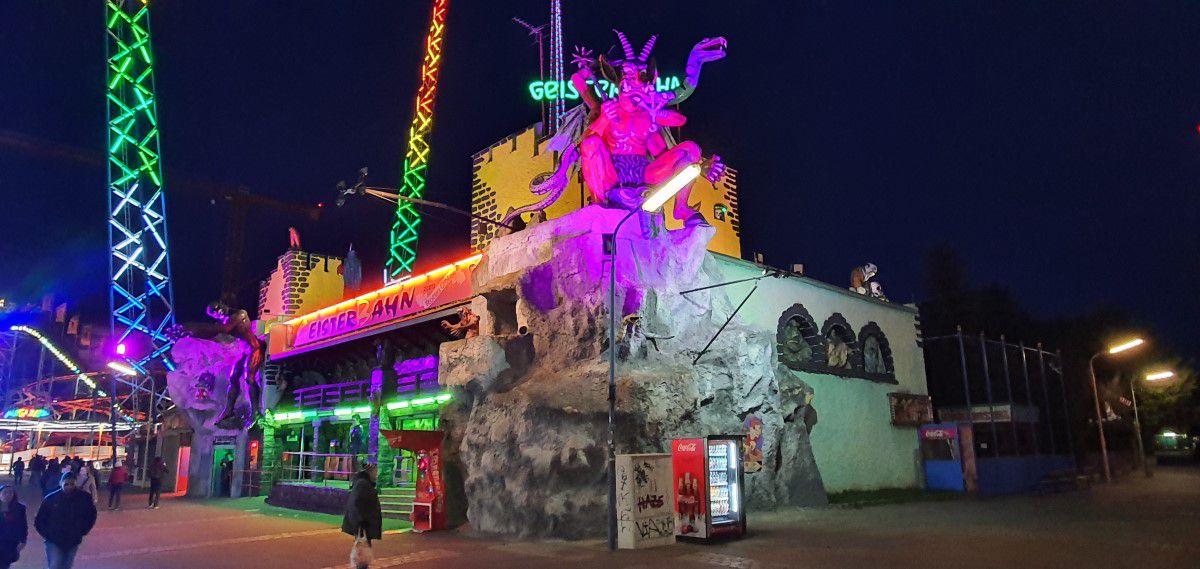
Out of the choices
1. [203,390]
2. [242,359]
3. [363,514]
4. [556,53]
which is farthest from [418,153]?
[363,514]

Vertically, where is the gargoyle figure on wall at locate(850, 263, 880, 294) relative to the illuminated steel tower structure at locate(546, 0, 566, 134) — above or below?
below

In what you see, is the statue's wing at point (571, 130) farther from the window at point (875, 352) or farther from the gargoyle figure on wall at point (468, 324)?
the window at point (875, 352)

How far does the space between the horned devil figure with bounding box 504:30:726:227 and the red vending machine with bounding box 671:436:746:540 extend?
6866 mm

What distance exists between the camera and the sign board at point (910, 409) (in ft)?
84.2

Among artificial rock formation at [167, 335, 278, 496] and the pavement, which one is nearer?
the pavement

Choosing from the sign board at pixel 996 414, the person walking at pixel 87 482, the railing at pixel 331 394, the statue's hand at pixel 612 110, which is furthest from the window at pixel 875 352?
the person walking at pixel 87 482

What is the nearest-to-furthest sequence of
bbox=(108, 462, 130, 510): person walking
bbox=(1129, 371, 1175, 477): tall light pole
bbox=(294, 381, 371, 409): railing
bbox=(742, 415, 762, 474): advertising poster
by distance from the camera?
bbox=(742, 415, 762, 474): advertising poster
bbox=(108, 462, 130, 510): person walking
bbox=(294, 381, 371, 409): railing
bbox=(1129, 371, 1175, 477): tall light pole

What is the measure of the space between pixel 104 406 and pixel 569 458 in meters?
Answer: 51.2

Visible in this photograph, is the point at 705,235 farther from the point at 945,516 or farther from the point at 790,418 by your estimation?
the point at 945,516

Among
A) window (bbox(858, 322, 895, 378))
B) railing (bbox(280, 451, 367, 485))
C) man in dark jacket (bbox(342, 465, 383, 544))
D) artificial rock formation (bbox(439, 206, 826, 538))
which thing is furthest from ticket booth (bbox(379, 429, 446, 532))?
window (bbox(858, 322, 895, 378))

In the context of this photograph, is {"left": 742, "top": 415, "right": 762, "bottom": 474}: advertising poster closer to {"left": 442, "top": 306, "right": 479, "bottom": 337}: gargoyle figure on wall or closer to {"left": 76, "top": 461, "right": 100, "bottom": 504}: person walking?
{"left": 442, "top": 306, "right": 479, "bottom": 337}: gargoyle figure on wall

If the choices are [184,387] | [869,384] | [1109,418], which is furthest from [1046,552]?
[184,387]

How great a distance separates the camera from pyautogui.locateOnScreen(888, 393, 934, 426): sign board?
25672 millimetres

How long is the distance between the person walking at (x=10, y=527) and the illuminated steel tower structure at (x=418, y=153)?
87.1 feet
